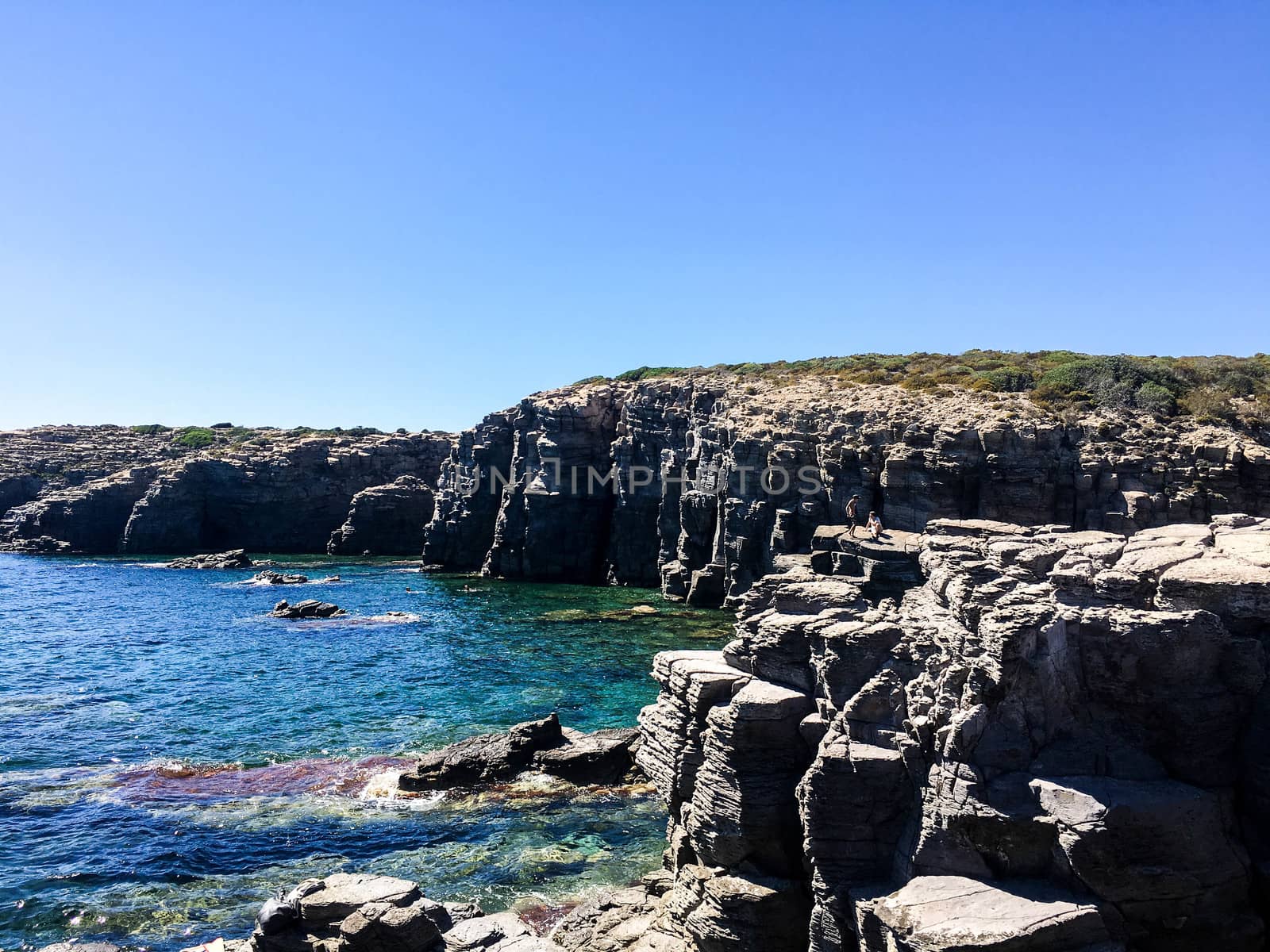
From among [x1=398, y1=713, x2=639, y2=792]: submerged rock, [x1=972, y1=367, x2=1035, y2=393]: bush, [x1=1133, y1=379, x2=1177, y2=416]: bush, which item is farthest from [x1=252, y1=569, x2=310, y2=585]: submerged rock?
[x1=1133, y1=379, x2=1177, y2=416]: bush

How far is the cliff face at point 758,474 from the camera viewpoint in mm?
42062

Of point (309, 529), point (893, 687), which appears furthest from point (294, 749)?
point (309, 529)

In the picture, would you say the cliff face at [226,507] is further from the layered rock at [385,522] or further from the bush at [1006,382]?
the bush at [1006,382]

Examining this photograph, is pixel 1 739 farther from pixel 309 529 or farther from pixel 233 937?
pixel 309 529

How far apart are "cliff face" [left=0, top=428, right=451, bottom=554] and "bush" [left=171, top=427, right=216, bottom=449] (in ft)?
69.9

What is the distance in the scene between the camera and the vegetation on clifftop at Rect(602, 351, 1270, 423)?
47031 mm

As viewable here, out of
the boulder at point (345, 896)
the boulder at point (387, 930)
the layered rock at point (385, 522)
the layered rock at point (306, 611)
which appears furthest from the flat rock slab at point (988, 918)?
the layered rock at point (385, 522)

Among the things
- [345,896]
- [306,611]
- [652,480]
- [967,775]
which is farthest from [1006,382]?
[306,611]

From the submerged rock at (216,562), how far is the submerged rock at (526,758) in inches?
3042

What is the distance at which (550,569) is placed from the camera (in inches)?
3258

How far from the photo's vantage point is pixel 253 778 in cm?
2650

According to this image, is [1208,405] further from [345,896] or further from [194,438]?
[194,438]

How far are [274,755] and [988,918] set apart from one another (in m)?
27.2

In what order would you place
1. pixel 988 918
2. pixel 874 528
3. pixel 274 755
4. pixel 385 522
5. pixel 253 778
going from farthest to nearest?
pixel 385 522 → pixel 874 528 → pixel 274 755 → pixel 253 778 → pixel 988 918
